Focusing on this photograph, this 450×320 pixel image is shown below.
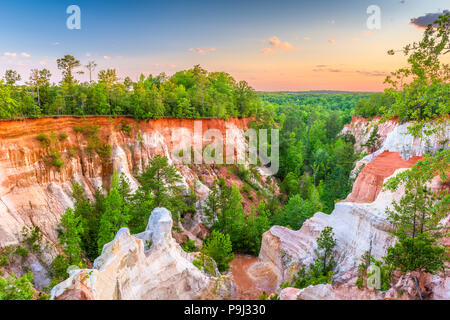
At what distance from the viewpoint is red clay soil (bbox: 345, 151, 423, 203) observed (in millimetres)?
19609

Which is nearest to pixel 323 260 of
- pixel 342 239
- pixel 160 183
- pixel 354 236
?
pixel 342 239

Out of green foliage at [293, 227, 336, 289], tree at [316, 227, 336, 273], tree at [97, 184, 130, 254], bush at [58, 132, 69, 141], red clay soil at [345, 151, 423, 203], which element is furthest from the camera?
bush at [58, 132, 69, 141]

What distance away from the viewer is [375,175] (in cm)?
2002

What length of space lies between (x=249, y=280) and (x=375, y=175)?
1304 cm

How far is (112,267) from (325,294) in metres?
7.68

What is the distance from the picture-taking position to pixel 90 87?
26.7 metres

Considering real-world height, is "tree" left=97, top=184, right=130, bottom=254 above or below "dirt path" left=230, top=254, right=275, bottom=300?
above

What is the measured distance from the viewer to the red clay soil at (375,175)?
64.3ft

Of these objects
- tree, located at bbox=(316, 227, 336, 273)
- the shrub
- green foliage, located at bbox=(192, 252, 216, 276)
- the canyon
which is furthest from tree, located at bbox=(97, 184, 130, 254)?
tree, located at bbox=(316, 227, 336, 273)

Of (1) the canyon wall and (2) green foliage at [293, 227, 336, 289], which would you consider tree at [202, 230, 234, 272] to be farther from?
(2) green foliage at [293, 227, 336, 289]

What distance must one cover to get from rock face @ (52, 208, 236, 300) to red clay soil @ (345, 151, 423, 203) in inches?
546

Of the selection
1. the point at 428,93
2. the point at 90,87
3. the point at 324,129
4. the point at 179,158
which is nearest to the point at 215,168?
the point at 179,158

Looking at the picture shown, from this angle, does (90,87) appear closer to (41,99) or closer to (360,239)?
(41,99)

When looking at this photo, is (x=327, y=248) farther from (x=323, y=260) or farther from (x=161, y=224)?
(x=161, y=224)
